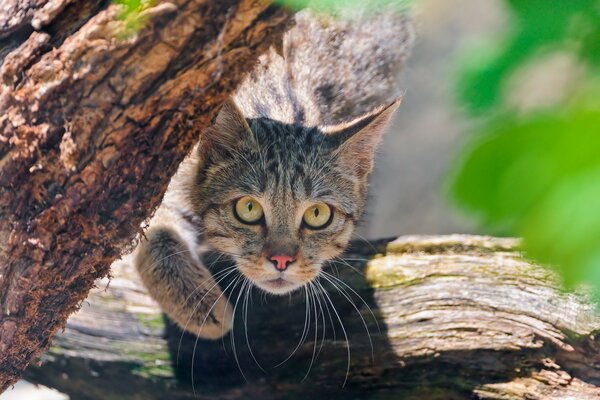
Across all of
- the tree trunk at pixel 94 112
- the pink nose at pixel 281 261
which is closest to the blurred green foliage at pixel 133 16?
the tree trunk at pixel 94 112

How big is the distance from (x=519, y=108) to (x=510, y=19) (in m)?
0.09

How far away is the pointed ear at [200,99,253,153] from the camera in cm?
322

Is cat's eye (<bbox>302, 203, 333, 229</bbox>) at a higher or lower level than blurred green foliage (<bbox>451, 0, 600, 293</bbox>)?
lower

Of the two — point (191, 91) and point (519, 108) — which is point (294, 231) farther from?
point (519, 108)

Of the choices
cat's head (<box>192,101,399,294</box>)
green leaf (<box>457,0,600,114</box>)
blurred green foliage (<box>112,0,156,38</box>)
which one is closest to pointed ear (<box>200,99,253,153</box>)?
cat's head (<box>192,101,399,294</box>)

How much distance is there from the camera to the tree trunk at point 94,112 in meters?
1.73

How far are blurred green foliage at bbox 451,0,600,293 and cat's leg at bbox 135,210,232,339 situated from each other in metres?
2.98

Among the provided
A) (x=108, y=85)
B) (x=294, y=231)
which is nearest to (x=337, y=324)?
(x=294, y=231)

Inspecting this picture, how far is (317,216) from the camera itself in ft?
11.2

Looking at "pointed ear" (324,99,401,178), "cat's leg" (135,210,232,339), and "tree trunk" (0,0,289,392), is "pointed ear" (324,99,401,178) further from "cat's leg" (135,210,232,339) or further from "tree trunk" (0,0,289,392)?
"tree trunk" (0,0,289,392)

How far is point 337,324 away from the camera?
11.3ft

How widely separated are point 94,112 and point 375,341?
1.94 metres

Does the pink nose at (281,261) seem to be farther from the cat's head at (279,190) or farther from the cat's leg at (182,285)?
the cat's leg at (182,285)

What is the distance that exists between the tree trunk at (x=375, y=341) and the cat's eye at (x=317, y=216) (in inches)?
12.6
